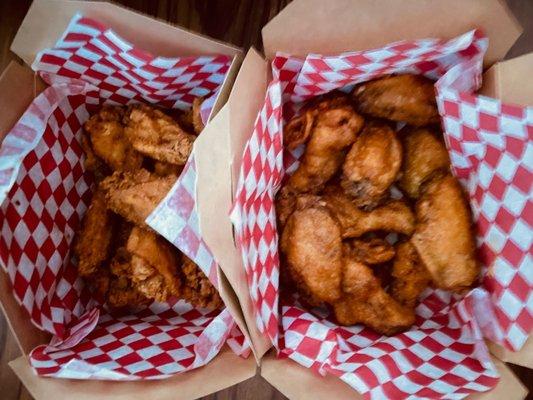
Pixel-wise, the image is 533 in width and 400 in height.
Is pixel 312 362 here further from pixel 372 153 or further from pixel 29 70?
pixel 29 70

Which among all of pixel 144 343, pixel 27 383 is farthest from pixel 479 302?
pixel 27 383

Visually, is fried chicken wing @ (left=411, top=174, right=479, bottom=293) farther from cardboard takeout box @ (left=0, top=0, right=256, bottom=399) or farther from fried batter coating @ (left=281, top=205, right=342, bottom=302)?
cardboard takeout box @ (left=0, top=0, right=256, bottom=399)

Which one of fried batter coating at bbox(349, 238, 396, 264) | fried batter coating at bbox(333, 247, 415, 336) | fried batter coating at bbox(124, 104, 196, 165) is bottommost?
fried batter coating at bbox(333, 247, 415, 336)

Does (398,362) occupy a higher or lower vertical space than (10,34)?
lower

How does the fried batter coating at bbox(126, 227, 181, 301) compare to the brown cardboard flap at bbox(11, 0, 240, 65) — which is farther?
the fried batter coating at bbox(126, 227, 181, 301)

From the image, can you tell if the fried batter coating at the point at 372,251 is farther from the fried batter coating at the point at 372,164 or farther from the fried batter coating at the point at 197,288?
the fried batter coating at the point at 197,288

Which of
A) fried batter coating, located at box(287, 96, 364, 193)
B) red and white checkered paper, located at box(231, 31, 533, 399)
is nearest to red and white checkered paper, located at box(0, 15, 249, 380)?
red and white checkered paper, located at box(231, 31, 533, 399)

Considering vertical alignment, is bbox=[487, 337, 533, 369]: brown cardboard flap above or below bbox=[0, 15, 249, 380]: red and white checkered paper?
below
